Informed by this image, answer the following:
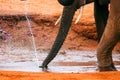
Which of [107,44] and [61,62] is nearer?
[107,44]

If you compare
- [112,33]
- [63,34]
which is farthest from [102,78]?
[63,34]

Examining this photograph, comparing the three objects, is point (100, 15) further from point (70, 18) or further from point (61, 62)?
point (61, 62)

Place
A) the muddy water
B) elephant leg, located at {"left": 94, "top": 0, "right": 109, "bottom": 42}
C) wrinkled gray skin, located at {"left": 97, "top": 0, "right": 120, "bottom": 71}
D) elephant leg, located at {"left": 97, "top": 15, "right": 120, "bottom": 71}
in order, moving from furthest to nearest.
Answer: the muddy water < elephant leg, located at {"left": 94, "top": 0, "right": 109, "bottom": 42} < elephant leg, located at {"left": 97, "top": 15, "right": 120, "bottom": 71} < wrinkled gray skin, located at {"left": 97, "top": 0, "right": 120, "bottom": 71}

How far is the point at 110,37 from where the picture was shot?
6.10 m

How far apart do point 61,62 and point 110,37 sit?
3234 millimetres

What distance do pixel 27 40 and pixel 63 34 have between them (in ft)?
17.1

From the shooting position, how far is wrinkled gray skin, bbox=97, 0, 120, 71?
5.92 meters

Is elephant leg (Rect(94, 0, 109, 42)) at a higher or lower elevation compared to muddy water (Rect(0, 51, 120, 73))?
higher

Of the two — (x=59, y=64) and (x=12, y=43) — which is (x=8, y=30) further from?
(x=59, y=64)

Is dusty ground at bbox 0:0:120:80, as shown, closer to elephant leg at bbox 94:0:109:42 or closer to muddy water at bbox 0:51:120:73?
muddy water at bbox 0:51:120:73

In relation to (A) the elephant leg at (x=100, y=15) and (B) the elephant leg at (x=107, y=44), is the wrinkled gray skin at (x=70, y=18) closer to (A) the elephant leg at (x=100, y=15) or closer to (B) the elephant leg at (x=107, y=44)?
(A) the elephant leg at (x=100, y=15)

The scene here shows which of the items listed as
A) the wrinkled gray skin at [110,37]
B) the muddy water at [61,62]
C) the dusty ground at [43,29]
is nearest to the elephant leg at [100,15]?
the muddy water at [61,62]

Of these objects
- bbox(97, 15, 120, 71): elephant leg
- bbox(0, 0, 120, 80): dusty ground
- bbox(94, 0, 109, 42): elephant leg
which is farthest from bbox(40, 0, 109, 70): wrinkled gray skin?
bbox(0, 0, 120, 80): dusty ground

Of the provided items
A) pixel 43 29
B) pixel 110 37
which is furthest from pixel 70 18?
pixel 43 29
